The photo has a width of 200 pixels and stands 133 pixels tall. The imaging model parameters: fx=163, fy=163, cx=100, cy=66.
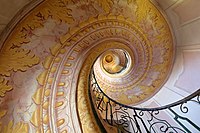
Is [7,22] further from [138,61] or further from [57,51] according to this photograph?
[138,61]

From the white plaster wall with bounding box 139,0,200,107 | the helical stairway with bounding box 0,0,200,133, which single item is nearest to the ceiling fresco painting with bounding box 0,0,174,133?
the helical stairway with bounding box 0,0,200,133

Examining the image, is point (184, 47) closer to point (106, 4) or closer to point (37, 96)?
point (106, 4)

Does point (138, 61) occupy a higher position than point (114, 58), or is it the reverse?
point (114, 58)

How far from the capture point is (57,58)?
160cm

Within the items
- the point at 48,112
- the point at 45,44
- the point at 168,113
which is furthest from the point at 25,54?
Result: the point at 168,113

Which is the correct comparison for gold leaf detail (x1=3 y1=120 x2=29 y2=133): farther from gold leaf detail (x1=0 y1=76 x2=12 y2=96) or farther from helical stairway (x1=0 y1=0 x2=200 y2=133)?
gold leaf detail (x1=0 y1=76 x2=12 y2=96)

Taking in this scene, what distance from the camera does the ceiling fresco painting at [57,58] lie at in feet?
4.01

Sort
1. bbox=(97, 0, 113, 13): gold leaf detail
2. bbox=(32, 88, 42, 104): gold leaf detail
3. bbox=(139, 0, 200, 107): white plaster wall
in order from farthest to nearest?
bbox=(139, 0, 200, 107): white plaster wall < bbox=(97, 0, 113, 13): gold leaf detail < bbox=(32, 88, 42, 104): gold leaf detail

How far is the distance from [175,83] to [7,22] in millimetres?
3189

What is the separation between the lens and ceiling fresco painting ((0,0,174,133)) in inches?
48.1

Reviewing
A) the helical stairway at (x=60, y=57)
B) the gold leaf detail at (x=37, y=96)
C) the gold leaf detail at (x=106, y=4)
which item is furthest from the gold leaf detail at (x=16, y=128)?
the gold leaf detail at (x=106, y=4)

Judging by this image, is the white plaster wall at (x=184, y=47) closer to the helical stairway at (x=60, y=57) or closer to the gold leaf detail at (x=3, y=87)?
the helical stairway at (x=60, y=57)

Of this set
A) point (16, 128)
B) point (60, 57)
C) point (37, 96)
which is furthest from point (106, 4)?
point (16, 128)

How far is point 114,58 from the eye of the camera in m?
6.39
